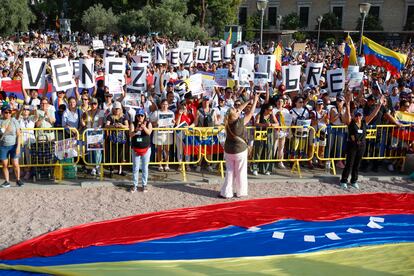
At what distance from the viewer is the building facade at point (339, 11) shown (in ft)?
206

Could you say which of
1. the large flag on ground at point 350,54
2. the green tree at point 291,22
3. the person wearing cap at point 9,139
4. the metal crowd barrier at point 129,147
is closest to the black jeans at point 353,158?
the metal crowd barrier at point 129,147

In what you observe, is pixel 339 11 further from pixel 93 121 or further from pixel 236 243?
pixel 236 243

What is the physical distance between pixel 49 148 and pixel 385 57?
432 inches

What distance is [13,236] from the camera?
23.6ft

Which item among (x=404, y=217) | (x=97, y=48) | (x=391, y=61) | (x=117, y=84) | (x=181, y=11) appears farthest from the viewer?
(x=181, y=11)

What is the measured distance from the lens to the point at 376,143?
1119 cm

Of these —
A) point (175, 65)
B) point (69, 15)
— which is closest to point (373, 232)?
point (175, 65)

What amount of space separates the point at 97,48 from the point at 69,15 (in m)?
32.5

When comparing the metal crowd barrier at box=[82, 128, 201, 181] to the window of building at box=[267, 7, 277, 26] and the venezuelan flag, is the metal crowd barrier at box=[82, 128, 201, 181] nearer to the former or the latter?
the venezuelan flag

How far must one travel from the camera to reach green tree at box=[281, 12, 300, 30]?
62094 millimetres

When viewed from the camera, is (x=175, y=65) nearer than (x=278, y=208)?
No

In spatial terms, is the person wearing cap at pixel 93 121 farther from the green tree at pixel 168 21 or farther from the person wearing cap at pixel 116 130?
the green tree at pixel 168 21

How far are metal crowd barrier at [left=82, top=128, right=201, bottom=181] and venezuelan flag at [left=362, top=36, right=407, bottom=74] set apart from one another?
8138 mm

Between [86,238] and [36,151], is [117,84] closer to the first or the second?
[36,151]
